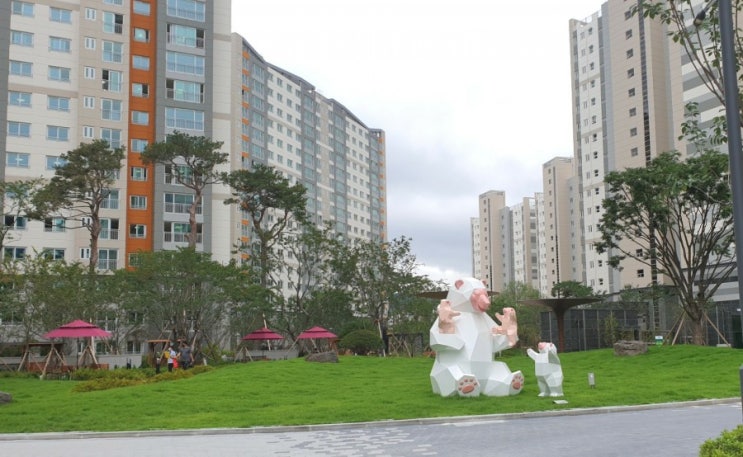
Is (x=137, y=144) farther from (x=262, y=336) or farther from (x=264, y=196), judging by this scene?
(x=262, y=336)

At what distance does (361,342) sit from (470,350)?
78.3ft

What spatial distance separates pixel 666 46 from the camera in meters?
77.9

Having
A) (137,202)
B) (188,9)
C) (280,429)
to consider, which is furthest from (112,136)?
(280,429)

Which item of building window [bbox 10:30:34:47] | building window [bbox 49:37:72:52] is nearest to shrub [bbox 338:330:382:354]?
building window [bbox 49:37:72:52]

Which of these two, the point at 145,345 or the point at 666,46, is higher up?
the point at 666,46

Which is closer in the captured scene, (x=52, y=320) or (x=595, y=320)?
(x=52, y=320)

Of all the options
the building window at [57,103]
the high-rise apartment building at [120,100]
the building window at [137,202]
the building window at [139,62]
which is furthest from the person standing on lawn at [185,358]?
the building window at [139,62]

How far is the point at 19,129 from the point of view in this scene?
5994 cm

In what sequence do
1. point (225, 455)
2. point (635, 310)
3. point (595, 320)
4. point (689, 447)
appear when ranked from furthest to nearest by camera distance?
1. point (635, 310)
2. point (595, 320)
3. point (225, 455)
4. point (689, 447)

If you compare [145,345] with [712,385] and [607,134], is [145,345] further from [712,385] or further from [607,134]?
[607,134]

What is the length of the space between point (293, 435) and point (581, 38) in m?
91.0

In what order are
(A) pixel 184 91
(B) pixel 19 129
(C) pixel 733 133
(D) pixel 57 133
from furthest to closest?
(A) pixel 184 91, (D) pixel 57 133, (B) pixel 19 129, (C) pixel 733 133

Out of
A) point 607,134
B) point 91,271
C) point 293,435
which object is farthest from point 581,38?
point 293,435

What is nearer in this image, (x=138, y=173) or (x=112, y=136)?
(x=112, y=136)
